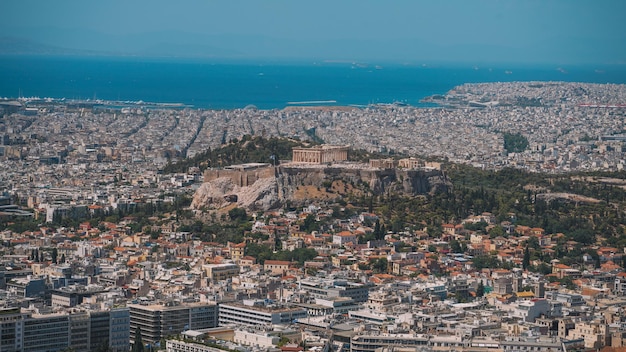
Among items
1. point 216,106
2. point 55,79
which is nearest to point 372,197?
point 216,106

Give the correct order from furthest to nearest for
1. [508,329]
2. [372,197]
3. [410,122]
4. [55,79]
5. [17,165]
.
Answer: [55,79], [410,122], [17,165], [372,197], [508,329]

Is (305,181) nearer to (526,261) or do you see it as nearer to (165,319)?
(526,261)

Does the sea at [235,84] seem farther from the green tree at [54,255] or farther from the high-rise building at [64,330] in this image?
the high-rise building at [64,330]

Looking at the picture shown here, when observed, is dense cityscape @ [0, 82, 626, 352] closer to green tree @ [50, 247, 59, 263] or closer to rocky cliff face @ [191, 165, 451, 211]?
green tree @ [50, 247, 59, 263]

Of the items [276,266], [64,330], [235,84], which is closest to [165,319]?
[64,330]

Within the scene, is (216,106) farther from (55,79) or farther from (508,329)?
(508,329)

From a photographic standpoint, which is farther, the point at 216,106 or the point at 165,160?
the point at 216,106

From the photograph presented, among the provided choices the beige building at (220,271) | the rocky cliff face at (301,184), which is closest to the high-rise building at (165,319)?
the beige building at (220,271)
